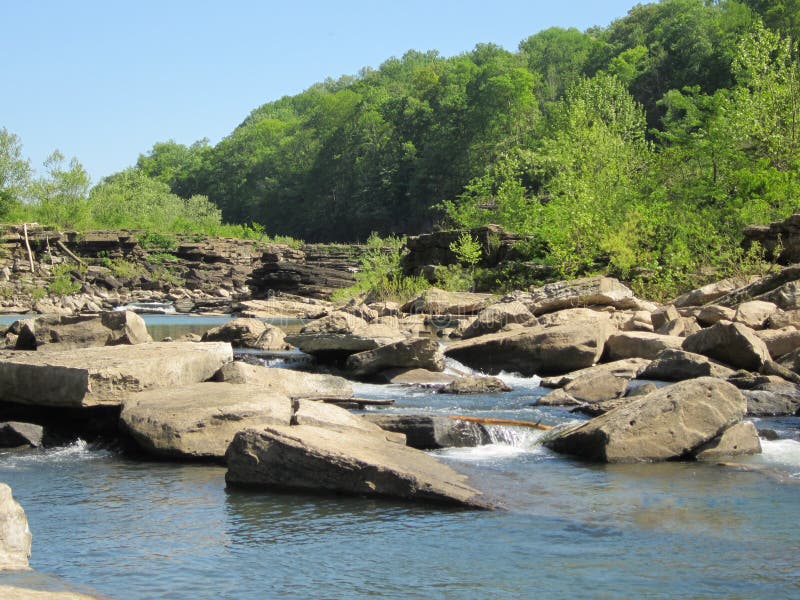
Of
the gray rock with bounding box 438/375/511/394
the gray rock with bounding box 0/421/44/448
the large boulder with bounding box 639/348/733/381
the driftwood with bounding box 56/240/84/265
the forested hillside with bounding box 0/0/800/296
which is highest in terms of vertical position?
the forested hillside with bounding box 0/0/800/296

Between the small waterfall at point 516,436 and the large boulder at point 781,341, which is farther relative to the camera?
the large boulder at point 781,341

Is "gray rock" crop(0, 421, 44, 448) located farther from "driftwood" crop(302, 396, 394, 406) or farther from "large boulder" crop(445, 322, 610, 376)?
"large boulder" crop(445, 322, 610, 376)

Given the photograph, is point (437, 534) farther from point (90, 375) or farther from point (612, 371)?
point (612, 371)

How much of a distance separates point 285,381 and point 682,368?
17.1 feet

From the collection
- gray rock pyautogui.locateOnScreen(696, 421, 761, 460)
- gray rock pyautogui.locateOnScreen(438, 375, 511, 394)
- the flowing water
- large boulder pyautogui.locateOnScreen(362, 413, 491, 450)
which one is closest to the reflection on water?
the flowing water

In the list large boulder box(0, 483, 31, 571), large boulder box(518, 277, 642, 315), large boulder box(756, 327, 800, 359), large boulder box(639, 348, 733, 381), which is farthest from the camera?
large boulder box(518, 277, 642, 315)

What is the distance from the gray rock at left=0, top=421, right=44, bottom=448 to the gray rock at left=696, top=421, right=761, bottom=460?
6.40 metres

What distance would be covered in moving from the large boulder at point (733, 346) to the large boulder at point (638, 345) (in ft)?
2.92

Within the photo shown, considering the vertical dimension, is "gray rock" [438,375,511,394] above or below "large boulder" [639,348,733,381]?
below

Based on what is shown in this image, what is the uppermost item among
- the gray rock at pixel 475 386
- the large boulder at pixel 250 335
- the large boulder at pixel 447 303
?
the large boulder at pixel 447 303

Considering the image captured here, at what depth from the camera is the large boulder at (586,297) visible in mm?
18547

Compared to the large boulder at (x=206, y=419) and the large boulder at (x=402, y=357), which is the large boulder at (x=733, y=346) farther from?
the large boulder at (x=206, y=419)

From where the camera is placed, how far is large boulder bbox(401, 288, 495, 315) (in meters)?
22.3

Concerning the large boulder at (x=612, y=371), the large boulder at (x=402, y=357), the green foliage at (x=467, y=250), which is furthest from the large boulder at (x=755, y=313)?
the green foliage at (x=467, y=250)
